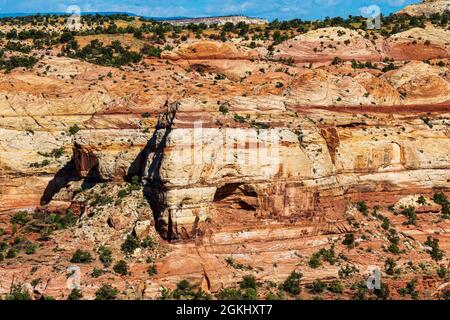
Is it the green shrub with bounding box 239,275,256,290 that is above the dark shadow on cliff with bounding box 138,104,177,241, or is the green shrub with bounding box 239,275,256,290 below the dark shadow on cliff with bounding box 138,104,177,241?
below

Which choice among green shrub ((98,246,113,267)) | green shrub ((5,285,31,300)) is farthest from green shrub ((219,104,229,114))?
green shrub ((5,285,31,300))

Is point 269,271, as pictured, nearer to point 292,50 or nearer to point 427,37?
point 292,50

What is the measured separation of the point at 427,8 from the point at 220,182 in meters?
58.1

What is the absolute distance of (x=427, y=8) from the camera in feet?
304

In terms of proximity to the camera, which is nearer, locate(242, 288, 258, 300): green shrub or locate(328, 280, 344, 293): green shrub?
locate(242, 288, 258, 300): green shrub

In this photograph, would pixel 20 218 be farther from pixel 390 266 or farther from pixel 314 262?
pixel 390 266

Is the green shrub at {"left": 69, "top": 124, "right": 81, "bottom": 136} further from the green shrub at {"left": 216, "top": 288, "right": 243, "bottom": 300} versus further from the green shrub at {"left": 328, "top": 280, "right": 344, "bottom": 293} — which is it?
the green shrub at {"left": 328, "top": 280, "right": 344, "bottom": 293}

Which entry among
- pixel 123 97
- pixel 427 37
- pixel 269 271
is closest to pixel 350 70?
pixel 427 37

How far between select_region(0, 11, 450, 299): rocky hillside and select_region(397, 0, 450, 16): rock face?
29.9m

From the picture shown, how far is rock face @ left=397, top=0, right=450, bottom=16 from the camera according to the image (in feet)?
301

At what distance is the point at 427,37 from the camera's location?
75.2 m

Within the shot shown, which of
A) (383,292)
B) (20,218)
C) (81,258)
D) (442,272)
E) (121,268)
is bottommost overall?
(383,292)

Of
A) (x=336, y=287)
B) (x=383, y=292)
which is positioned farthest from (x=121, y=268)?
(x=383, y=292)

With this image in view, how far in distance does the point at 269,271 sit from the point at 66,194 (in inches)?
639
